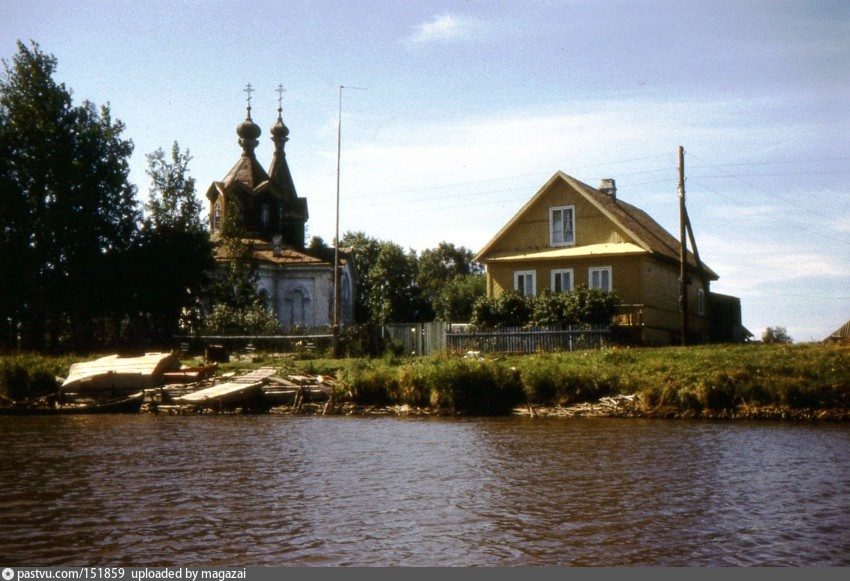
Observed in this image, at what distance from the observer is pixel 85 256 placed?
4416cm

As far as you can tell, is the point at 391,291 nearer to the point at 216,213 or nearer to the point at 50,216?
the point at 216,213

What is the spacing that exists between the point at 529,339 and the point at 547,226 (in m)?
8.59

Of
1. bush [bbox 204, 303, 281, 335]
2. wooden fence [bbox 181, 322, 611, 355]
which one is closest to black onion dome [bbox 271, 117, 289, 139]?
bush [bbox 204, 303, 281, 335]

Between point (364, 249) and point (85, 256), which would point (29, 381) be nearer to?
point (85, 256)

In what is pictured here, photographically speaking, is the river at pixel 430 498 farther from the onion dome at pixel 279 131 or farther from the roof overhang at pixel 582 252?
the onion dome at pixel 279 131

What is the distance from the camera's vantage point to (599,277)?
37.9m

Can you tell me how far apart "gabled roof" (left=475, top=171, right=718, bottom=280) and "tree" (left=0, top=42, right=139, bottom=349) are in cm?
1967

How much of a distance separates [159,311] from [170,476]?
34.3 metres

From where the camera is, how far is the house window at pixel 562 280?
1510 inches

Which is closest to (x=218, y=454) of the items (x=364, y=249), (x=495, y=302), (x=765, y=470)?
(x=765, y=470)

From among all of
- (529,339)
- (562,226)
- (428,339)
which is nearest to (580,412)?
(529,339)

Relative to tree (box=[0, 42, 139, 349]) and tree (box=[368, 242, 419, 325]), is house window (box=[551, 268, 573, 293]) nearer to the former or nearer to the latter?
tree (box=[0, 42, 139, 349])

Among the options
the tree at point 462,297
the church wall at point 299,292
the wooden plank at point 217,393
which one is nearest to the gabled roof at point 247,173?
the church wall at point 299,292

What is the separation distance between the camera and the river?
26.4 ft
